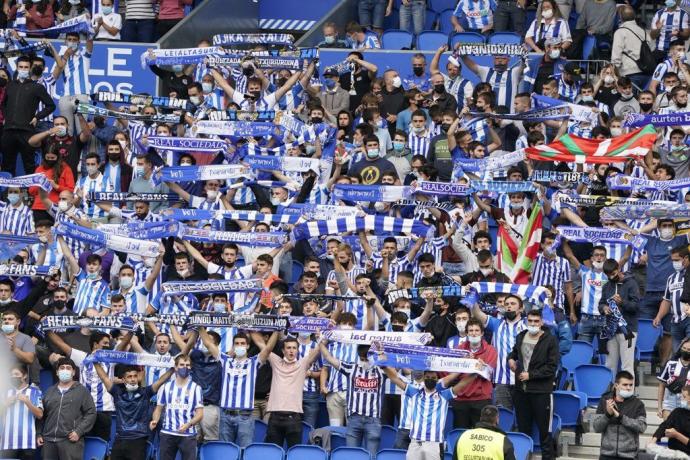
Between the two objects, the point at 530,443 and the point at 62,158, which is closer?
the point at 530,443

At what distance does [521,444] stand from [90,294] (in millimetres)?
6134

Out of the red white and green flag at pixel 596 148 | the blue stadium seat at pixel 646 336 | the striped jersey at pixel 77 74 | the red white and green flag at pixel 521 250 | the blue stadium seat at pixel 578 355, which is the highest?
the striped jersey at pixel 77 74

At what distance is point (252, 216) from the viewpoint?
23.7 m

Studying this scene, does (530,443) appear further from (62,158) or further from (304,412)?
(62,158)

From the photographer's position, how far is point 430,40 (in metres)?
29.3

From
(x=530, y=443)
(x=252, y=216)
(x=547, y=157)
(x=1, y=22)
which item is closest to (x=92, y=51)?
(x=1, y=22)

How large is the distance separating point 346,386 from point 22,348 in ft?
12.8

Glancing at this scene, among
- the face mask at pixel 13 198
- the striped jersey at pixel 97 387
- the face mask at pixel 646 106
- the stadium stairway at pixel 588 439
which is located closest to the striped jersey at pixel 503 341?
the stadium stairway at pixel 588 439

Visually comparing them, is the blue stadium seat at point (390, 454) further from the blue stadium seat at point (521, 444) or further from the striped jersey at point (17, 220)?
the striped jersey at point (17, 220)

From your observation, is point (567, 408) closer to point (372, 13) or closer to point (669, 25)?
point (669, 25)

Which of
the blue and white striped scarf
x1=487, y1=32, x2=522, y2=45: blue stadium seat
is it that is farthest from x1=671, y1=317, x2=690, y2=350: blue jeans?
x1=487, y1=32, x2=522, y2=45: blue stadium seat

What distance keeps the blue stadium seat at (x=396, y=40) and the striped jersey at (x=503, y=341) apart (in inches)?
346

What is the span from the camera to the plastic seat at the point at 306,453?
798 inches

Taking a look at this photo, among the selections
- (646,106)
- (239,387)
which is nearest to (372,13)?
(646,106)
